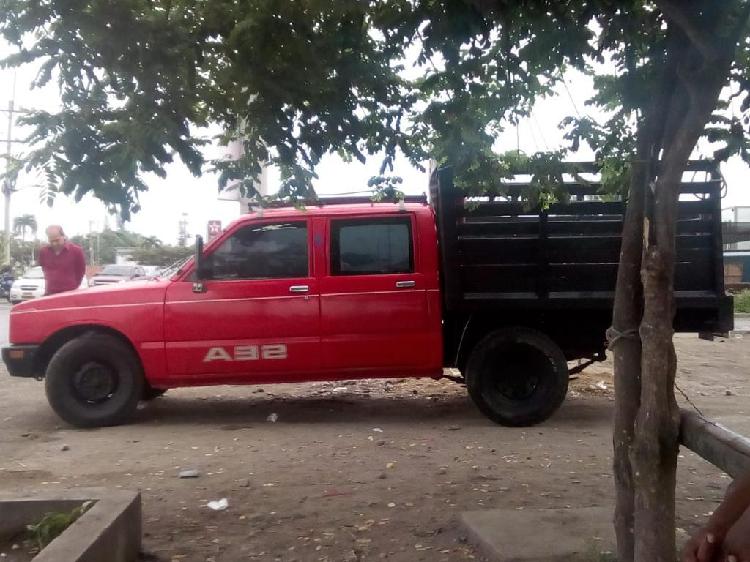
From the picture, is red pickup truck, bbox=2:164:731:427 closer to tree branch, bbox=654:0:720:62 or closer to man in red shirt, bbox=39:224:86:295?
man in red shirt, bbox=39:224:86:295

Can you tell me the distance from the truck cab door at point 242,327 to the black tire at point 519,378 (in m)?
1.48

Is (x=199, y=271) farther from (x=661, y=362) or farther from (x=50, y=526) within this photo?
(x=661, y=362)

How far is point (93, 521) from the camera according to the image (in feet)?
11.2

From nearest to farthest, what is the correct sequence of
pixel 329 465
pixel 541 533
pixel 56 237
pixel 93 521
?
pixel 93 521, pixel 541 533, pixel 329 465, pixel 56 237

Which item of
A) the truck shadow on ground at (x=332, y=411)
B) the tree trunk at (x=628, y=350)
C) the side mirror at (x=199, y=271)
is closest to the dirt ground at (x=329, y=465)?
the truck shadow on ground at (x=332, y=411)

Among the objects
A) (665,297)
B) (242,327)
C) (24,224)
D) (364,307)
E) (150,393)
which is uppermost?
(24,224)

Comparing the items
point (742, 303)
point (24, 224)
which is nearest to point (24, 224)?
point (24, 224)

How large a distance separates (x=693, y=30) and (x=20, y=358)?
6143mm

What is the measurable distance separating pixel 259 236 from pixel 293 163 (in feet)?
7.84

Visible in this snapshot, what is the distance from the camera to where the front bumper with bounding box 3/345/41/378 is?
6.89 m

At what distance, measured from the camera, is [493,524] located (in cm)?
406

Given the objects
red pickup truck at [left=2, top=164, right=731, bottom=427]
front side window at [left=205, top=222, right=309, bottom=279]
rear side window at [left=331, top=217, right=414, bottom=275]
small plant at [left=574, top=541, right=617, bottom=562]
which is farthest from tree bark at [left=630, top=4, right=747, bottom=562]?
front side window at [left=205, top=222, right=309, bottom=279]

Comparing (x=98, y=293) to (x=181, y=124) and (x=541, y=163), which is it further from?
(x=541, y=163)

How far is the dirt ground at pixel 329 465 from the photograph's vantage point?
13.8 ft
